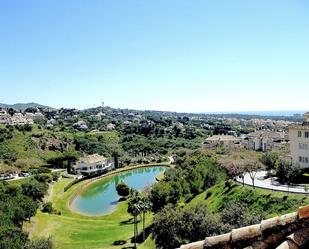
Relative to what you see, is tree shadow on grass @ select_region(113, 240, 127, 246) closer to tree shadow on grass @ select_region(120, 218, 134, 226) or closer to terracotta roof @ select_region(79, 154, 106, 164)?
tree shadow on grass @ select_region(120, 218, 134, 226)

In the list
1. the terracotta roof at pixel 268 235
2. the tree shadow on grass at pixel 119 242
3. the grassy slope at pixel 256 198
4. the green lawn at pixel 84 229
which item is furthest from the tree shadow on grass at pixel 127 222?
the terracotta roof at pixel 268 235

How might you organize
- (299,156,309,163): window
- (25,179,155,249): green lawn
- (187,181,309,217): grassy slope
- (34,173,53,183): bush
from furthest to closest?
(34,173,53,183): bush, (299,156,309,163): window, (25,179,155,249): green lawn, (187,181,309,217): grassy slope

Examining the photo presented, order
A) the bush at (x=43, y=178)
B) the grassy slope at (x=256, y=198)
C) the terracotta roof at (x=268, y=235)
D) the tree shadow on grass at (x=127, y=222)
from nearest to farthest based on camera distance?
the terracotta roof at (x=268, y=235) → the grassy slope at (x=256, y=198) → the tree shadow on grass at (x=127, y=222) → the bush at (x=43, y=178)

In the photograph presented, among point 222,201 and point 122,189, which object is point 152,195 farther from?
point 122,189

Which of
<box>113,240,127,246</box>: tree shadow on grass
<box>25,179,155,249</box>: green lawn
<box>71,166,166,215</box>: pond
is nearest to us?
<box>113,240,127,246</box>: tree shadow on grass

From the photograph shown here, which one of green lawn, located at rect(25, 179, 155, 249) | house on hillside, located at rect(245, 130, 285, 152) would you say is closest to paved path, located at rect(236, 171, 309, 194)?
green lawn, located at rect(25, 179, 155, 249)

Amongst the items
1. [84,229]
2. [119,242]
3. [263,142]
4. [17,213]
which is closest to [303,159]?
[119,242]

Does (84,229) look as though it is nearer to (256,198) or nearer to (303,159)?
(256,198)

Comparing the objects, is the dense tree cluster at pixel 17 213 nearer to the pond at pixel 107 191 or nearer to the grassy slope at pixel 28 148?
the pond at pixel 107 191
